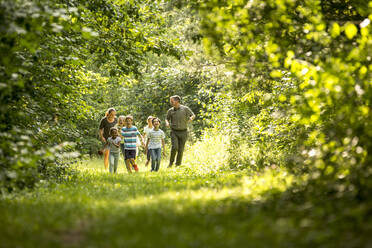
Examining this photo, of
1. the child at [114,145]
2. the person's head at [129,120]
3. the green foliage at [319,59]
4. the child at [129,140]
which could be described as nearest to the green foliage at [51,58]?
the child at [114,145]

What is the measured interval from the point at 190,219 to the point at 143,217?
56cm

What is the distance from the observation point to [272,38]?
6.80 metres

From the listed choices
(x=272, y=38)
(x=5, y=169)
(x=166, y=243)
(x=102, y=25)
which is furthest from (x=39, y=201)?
(x=102, y=25)

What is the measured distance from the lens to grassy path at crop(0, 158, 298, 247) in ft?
13.8

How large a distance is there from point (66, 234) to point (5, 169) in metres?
2.45

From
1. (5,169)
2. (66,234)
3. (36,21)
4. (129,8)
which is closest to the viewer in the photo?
(66,234)

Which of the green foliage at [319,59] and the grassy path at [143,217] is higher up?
the green foliage at [319,59]

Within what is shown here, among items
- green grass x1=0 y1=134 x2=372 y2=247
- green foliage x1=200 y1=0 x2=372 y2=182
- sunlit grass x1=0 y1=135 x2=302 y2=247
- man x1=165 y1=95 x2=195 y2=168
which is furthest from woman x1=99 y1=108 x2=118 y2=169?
green foliage x1=200 y1=0 x2=372 y2=182

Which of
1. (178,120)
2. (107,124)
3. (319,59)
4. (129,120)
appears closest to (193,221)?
(319,59)

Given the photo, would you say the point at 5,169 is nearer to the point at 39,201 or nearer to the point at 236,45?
the point at 39,201

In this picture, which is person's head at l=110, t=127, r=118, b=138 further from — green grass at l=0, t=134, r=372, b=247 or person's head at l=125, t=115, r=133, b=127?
green grass at l=0, t=134, r=372, b=247

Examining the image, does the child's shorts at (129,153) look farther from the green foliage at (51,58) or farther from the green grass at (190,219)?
the green grass at (190,219)

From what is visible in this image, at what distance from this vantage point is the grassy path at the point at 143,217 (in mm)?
4195

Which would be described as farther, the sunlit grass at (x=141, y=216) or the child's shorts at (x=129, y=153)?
the child's shorts at (x=129, y=153)
